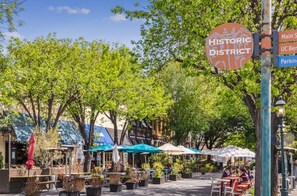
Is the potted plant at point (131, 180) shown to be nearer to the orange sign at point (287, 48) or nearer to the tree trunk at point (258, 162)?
the tree trunk at point (258, 162)

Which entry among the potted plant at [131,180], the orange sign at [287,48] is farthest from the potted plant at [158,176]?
the orange sign at [287,48]

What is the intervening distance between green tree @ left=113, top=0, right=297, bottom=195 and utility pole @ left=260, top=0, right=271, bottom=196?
25.7 feet

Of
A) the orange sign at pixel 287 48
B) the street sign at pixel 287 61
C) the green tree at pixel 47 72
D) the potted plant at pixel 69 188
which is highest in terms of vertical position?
the green tree at pixel 47 72

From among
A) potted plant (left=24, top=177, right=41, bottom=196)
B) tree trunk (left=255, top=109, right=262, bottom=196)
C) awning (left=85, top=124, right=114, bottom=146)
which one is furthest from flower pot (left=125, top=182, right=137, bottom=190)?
awning (left=85, top=124, right=114, bottom=146)

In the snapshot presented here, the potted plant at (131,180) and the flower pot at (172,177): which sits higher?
the potted plant at (131,180)

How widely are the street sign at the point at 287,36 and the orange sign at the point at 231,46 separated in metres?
0.46

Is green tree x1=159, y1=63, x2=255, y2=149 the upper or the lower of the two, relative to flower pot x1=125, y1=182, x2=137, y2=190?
upper

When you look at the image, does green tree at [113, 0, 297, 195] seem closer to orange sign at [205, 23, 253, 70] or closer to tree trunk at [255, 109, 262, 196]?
tree trunk at [255, 109, 262, 196]

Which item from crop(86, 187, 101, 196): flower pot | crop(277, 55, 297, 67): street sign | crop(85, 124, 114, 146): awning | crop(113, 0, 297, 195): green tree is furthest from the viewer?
crop(85, 124, 114, 146): awning

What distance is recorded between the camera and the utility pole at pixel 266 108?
731cm

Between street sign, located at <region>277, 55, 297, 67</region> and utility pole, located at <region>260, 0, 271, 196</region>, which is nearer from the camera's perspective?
utility pole, located at <region>260, 0, 271, 196</region>

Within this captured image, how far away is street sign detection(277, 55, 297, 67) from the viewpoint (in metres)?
7.45

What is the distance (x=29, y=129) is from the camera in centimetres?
3384

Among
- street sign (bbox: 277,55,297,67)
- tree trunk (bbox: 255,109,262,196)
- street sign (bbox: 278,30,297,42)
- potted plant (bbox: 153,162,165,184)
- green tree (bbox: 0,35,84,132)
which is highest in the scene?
green tree (bbox: 0,35,84,132)
